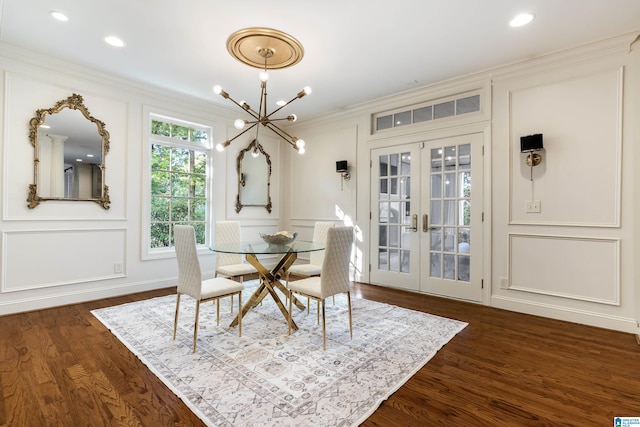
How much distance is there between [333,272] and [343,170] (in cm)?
255

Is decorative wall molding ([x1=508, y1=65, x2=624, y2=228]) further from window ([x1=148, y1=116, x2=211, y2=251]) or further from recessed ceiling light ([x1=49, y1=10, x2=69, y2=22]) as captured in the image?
recessed ceiling light ([x1=49, y1=10, x2=69, y2=22])

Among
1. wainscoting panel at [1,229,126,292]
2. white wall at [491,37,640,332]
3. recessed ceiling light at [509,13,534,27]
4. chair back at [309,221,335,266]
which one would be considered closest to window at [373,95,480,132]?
white wall at [491,37,640,332]

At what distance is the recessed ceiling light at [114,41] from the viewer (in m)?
2.94

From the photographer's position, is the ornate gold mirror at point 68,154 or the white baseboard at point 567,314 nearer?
the white baseboard at point 567,314

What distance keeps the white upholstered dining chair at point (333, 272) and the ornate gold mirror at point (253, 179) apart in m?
2.87

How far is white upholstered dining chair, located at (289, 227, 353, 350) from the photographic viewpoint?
2504mm

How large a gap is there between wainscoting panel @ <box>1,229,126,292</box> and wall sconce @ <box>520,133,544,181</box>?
16.0 feet

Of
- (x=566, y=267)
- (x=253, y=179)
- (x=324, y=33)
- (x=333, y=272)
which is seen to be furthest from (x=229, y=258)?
(x=566, y=267)

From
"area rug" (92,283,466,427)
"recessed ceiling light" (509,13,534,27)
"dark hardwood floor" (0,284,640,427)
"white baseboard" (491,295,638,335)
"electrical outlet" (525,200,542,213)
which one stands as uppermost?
"recessed ceiling light" (509,13,534,27)

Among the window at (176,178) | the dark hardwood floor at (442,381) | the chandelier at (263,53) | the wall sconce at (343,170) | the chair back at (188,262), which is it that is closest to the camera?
the dark hardwood floor at (442,381)

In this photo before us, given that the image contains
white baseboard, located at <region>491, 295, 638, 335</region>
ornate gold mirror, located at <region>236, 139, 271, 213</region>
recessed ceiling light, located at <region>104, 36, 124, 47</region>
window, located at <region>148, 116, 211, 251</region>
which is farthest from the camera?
ornate gold mirror, located at <region>236, 139, 271, 213</region>

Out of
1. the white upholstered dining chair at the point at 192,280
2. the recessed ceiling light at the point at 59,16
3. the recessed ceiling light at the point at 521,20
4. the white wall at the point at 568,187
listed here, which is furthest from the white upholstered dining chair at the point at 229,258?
the recessed ceiling light at the point at 521,20

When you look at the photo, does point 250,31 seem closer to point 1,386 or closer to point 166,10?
point 166,10

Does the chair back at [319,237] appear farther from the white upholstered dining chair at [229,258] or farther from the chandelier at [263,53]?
the chandelier at [263,53]
